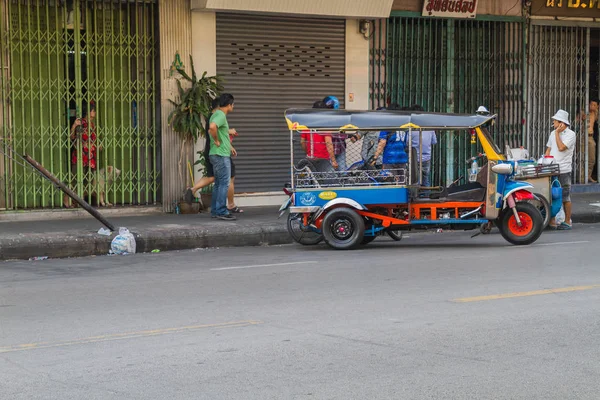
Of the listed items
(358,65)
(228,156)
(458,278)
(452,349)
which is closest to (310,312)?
(452,349)

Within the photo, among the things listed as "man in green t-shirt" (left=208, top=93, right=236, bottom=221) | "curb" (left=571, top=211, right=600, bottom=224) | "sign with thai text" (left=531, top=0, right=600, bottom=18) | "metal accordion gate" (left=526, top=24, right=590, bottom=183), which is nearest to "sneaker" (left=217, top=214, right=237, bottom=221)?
"man in green t-shirt" (left=208, top=93, right=236, bottom=221)

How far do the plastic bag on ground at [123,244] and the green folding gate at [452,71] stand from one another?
23.0 feet

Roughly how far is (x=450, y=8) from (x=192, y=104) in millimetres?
5807

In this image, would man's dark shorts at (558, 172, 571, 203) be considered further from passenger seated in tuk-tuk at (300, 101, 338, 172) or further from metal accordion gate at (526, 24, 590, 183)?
metal accordion gate at (526, 24, 590, 183)

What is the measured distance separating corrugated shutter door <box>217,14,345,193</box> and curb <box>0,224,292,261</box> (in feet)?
10.7

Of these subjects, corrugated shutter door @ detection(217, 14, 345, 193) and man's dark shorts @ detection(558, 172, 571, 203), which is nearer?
man's dark shorts @ detection(558, 172, 571, 203)

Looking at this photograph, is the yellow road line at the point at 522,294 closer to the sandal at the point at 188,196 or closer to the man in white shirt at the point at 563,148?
the man in white shirt at the point at 563,148

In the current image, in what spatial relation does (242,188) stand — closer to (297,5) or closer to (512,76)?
(297,5)

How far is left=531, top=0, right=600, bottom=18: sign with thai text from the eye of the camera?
19.6 metres

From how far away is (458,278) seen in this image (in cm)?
971

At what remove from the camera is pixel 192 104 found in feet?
52.7

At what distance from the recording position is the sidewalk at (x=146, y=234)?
41.8 feet

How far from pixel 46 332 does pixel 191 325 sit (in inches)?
42.7

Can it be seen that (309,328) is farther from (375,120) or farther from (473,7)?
(473,7)
